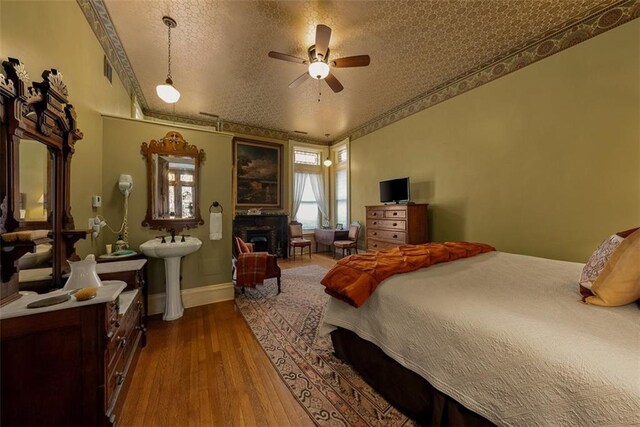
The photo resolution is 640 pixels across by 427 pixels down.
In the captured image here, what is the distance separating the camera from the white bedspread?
2.53 feet

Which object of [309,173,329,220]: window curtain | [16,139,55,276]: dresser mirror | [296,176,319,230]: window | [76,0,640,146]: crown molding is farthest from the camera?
[309,173,329,220]: window curtain

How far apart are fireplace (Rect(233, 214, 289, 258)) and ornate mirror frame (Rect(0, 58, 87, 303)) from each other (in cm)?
391

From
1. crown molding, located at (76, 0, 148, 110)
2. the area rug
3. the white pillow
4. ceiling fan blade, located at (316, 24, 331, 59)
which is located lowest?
the area rug

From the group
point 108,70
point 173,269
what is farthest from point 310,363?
point 108,70

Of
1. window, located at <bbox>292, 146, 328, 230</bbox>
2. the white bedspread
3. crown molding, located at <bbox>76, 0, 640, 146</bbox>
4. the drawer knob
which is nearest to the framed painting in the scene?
window, located at <bbox>292, 146, 328, 230</bbox>

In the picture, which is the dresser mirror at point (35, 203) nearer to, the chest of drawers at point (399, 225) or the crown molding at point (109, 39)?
the crown molding at point (109, 39)

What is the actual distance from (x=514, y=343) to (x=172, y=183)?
Result: 11.6ft

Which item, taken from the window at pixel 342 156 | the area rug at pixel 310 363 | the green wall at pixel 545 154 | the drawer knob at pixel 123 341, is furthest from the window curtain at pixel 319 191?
the drawer knob at pixel 123 341

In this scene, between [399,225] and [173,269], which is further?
[399,225]

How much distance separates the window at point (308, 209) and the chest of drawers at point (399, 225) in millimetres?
2552

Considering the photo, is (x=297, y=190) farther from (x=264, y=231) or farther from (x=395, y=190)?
(x=395, y=190)

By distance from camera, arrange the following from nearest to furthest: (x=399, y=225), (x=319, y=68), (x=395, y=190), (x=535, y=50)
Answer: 1. (x=319, y=68)
2. (x=535, y=50)
3. (x=399, y=225)
4. (x=395, y=190)

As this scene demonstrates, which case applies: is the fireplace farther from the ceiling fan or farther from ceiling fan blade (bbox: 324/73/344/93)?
the ceiling fan

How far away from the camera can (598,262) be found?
55.2 inches
